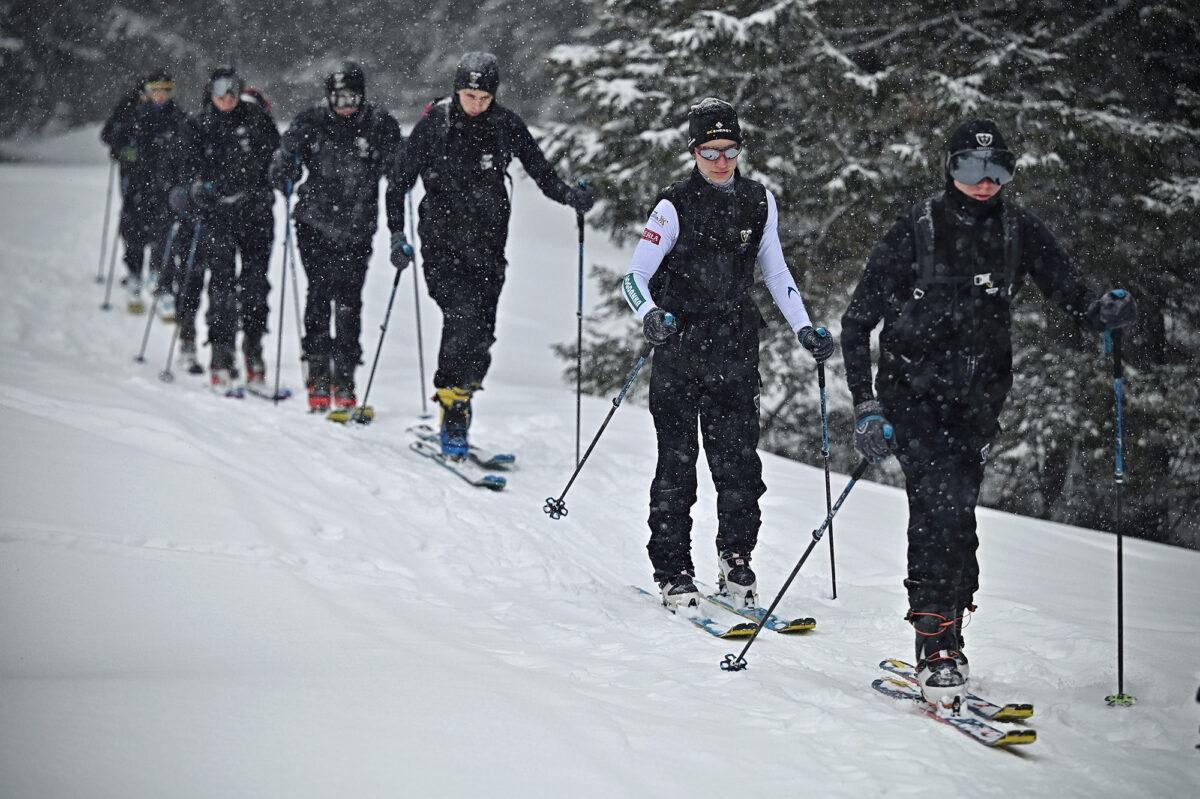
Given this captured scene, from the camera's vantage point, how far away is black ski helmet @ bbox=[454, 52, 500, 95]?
679 cm

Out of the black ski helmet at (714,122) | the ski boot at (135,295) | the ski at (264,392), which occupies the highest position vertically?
the black ski helmet at (714,122)

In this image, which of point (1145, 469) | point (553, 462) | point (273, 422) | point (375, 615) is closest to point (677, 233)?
point (375, 615)

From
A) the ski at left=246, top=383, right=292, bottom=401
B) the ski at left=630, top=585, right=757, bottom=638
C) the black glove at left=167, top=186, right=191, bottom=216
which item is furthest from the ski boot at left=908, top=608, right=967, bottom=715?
the black glove at left=167, top=186, right=191, bottom=216

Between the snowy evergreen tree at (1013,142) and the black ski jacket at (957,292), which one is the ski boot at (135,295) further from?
the black ski jacket at (957,292)

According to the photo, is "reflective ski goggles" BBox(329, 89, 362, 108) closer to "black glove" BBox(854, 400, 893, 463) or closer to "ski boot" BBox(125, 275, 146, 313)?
"black glove" BBox(854, 400, 893, 463)

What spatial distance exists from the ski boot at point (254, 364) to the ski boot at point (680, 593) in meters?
5.77

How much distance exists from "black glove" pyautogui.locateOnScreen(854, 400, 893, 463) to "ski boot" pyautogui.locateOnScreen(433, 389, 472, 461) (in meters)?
4.01

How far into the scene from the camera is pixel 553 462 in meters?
8.32

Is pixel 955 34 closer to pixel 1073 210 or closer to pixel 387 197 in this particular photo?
pixel 1073 210

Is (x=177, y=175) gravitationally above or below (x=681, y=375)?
above

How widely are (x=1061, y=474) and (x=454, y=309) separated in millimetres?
9232

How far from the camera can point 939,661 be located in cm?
401

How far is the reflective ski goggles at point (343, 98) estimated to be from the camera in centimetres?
828

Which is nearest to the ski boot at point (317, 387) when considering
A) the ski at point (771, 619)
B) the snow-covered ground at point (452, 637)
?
the snow-covered ground at point (452, 637)
